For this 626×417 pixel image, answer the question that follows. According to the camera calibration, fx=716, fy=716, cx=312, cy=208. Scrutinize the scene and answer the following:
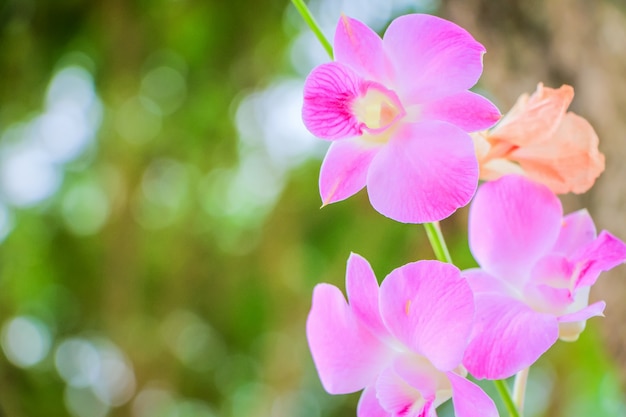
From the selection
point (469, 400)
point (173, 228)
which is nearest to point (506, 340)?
point (469, 400)

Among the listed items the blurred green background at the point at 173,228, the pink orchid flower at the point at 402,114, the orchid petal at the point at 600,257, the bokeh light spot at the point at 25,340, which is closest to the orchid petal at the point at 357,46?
the pink orchid flower at the point at 402,114

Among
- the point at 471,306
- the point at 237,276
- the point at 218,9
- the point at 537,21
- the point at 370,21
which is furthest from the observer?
the point at 237,276

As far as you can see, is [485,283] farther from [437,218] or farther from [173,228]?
[173,228]

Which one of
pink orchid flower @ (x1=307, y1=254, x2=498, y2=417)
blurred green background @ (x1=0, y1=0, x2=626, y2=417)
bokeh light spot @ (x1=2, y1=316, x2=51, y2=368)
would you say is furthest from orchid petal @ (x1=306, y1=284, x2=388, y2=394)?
bokeh light spot @ (x1=2, y1=316, x2=51, y2=368)

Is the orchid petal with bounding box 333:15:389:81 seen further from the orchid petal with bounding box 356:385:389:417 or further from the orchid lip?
the orchid petal with bounding box 356:385:389:417

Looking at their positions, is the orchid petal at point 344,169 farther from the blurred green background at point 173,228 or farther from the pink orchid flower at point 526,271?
the blurred green background at point 173,228

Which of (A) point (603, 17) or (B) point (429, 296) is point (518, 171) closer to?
(B) point (429, 296)

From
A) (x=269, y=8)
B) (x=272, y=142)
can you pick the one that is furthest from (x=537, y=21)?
(x=272, y=142)
